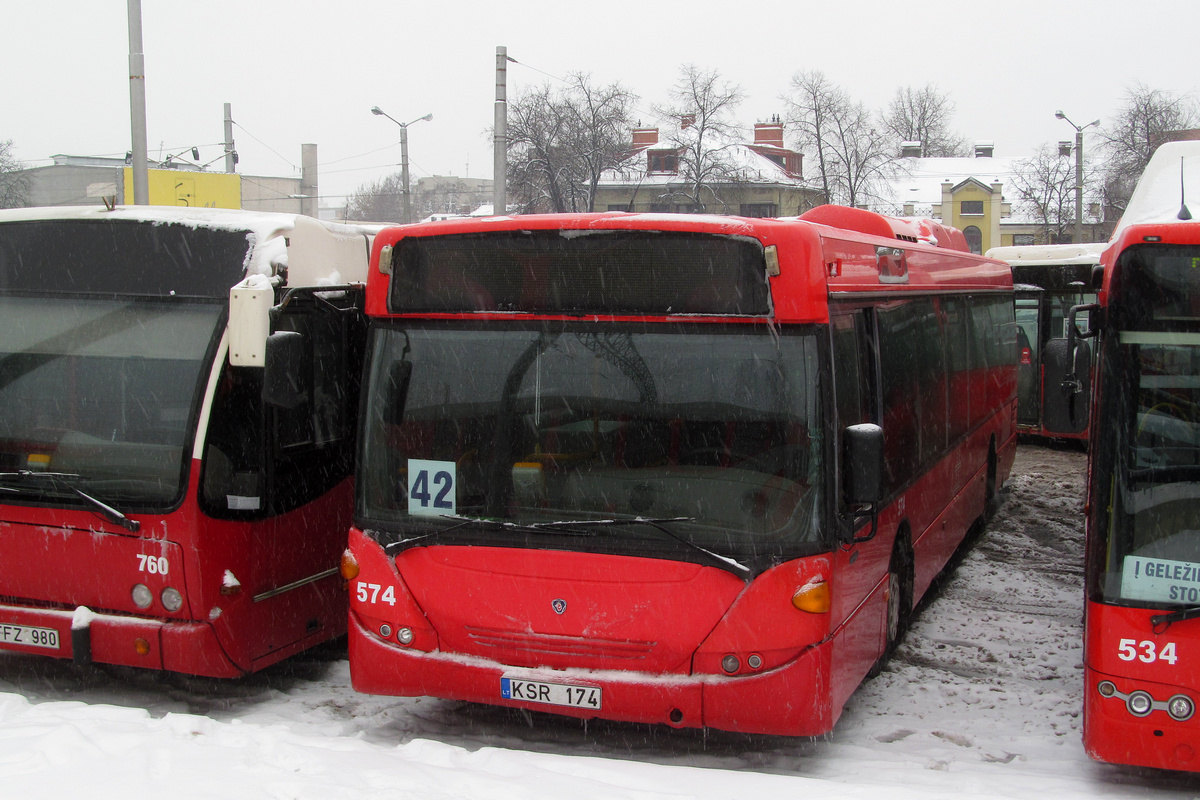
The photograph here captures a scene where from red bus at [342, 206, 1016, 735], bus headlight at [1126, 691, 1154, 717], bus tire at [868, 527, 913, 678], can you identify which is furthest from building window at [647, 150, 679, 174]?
bus headlight at [1126, 691, 1154, 717]

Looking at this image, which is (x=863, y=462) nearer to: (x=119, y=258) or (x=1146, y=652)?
(x=1146, y=652)

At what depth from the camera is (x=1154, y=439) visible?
183 inches

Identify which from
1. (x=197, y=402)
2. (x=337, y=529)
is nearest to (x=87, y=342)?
(x=197, y=402)

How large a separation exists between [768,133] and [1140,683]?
58154 millimetres

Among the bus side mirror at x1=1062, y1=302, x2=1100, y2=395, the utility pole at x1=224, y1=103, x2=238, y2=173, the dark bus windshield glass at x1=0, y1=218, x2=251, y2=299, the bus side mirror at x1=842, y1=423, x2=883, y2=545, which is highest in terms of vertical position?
the utility pole at x1=224, y1=103, x2=238, y2=173

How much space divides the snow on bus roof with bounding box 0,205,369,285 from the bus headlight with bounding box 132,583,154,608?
1.72 m

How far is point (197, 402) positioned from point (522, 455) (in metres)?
1.86

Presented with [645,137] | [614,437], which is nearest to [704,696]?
[614,437]

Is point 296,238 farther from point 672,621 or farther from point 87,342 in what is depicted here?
point 672,621

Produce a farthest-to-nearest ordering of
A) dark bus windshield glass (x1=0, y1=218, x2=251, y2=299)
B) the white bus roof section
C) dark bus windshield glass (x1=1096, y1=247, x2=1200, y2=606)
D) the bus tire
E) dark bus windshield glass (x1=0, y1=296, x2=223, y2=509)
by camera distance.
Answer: the white bus roof section < the bus tire < dark bus windshield glass (x1=0, y1=218, x2=251, y2=299) < dark bus windshield glass (x1=0, y1=296, x2=223, y2=509) < dark bus windshield glass (x1=1096, y1=247, x2=1200, y2=606)

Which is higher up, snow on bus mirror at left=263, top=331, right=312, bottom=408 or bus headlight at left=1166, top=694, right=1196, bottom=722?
snow on bus mirror at left=263, top=331, right=312, bottom=408

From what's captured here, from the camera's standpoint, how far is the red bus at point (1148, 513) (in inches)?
179

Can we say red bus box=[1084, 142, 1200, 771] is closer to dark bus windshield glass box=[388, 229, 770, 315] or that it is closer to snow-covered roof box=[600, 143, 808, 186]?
dark bus windshield glass box=[388, 229, 770, 315]

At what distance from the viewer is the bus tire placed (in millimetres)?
6457
